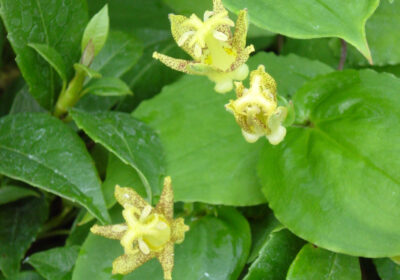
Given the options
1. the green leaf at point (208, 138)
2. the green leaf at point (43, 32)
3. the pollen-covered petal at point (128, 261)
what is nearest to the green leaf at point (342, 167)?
the green leaf at point (208, 138)

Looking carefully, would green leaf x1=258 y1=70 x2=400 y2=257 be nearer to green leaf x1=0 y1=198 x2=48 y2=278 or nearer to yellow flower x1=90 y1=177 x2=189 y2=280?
yellow flower x1=90 y1=177 x2=189 y2=280

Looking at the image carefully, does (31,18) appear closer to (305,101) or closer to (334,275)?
(305,101)

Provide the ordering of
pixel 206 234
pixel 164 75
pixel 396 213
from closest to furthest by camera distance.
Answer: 1. pixel 396 213
2. pixel 206 234
3. pixel 164 75

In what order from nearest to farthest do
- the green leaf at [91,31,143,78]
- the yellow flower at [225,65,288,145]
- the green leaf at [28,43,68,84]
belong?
the yellow flower at [225,65,288,145], the green leaf at [28,43,68,84], the green leaf at [91,31,143,78]

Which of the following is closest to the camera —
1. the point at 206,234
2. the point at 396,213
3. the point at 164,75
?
the point at 396,213

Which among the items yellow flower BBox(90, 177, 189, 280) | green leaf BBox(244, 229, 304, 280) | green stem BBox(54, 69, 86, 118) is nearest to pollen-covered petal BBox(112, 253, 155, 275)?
yellow flower BBox(90, 177, 189, 280)

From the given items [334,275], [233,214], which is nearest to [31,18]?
[233,214]
